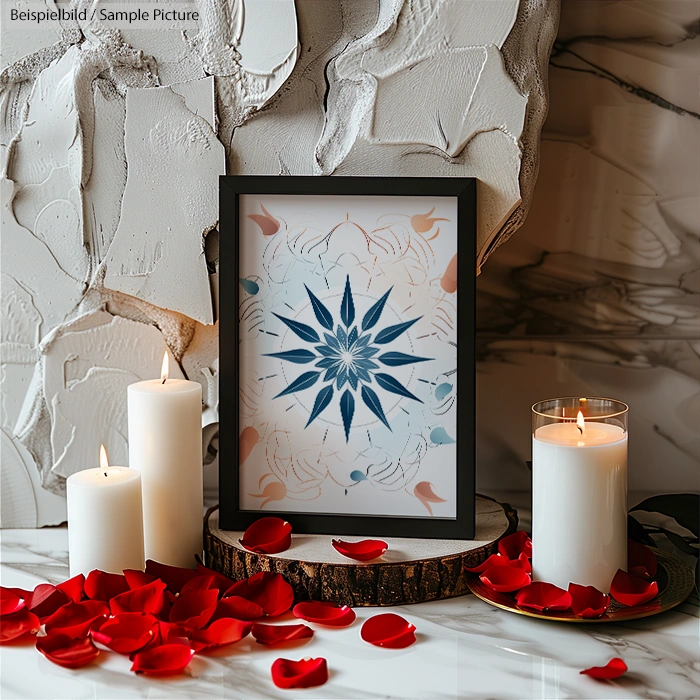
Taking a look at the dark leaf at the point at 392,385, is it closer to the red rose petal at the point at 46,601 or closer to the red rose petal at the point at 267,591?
the red rose petal at the point at 267,591

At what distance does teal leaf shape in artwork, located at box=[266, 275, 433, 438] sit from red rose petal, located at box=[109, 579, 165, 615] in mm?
202

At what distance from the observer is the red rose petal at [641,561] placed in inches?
27.1

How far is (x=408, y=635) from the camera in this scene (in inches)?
24.1

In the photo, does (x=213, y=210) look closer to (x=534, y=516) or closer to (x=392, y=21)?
(x=392, y=21)

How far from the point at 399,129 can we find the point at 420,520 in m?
0.36

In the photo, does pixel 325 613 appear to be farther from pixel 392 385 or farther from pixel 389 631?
pixel 392 385

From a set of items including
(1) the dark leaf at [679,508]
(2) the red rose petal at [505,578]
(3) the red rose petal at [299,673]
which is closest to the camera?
(3) the red rose petal at [299,673]

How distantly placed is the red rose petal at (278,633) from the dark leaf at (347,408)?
0.19 m

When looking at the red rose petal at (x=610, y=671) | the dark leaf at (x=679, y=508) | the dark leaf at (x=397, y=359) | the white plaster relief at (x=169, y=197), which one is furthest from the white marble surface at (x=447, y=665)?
the white plaster relief at (x=169, y=197)

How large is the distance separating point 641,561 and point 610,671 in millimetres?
174

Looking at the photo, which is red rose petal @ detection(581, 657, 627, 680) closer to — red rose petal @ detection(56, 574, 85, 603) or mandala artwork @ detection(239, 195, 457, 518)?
mandala artwork @ detection(239, 195, 457, 518)

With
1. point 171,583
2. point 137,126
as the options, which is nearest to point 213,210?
point 137,126

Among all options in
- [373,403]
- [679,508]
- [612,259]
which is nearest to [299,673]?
[373,403]

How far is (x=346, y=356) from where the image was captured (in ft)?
2.44
